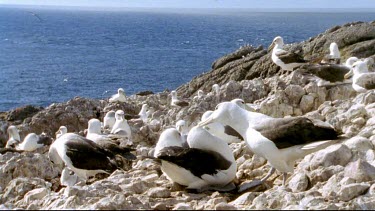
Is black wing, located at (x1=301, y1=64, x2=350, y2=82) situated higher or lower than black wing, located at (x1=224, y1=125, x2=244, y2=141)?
higher

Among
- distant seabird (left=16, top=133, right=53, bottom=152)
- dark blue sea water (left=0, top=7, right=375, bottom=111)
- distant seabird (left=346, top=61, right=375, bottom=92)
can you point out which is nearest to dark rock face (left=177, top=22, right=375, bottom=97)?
distant seabird (left=16, top=133, right=53, bottom=152)

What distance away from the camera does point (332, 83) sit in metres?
16.8

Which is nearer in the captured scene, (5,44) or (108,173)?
(108,173)

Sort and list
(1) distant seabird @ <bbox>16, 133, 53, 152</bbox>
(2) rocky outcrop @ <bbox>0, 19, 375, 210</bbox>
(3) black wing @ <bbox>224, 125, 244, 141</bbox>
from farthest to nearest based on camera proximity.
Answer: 1. (1) distant seabird @ <bbox>16, 133, 53, 152</bbox>
2. (3) black wing @ <bbox>224, 125, 244, 141</bbox>
3. (2) rocky outcrop @ <bbox>0, 19, 375, 210</bbox>

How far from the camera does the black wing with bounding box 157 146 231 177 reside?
8.52 m

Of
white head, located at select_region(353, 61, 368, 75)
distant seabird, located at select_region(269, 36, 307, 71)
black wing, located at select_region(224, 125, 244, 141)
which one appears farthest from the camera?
distant seabird, located at select_region(269, 36, 307, 71)

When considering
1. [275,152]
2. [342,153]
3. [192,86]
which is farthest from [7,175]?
[192,86]

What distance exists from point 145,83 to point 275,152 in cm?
4557

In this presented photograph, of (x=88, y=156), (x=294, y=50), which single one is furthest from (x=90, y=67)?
(x=88, y=156)

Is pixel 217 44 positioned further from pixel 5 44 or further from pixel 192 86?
pixel 192 86

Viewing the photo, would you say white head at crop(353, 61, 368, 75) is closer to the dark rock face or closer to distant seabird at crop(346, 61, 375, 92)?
distant seabird at crop(346, 61, 375, 92)

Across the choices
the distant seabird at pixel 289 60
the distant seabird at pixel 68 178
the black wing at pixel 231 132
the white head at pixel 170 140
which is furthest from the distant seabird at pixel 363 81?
the distant seabird at pixel 68 178

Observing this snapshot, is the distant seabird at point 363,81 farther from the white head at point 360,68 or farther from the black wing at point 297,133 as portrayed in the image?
the black wing at point 297,133

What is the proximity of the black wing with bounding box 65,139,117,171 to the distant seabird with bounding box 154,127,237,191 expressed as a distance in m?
2.38
